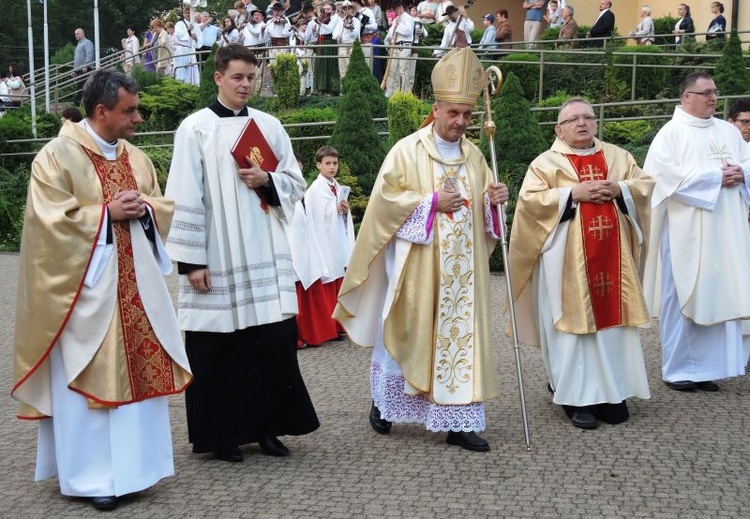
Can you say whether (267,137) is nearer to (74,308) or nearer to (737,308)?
(74,308)

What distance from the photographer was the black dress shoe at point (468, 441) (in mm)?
6680

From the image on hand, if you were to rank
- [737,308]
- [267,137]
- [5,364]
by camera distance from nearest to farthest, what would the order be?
1. [267,137]
2. [737,308]
3. [5,364]

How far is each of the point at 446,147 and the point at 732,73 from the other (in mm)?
12012

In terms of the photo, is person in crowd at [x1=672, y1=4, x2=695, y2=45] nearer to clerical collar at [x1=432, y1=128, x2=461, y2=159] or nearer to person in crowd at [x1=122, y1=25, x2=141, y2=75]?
person in crowd at [x1=122, y1=25, x2=141, y2=75]

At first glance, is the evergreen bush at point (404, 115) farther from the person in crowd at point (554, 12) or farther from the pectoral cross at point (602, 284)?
the person in crowd at point (554, 12)

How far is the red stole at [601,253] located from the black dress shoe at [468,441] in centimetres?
124

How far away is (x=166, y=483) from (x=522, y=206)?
121 inches

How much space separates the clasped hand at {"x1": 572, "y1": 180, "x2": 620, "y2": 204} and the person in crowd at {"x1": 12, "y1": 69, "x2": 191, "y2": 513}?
2.94m

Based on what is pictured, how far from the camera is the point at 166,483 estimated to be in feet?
19.9

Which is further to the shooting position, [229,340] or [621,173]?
[621,173]

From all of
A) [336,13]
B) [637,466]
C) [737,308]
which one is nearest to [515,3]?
[336,13]

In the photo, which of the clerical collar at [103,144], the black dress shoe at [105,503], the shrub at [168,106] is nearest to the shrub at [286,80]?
the shrub at [168,106]

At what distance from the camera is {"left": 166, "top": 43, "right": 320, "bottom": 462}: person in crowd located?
6.29 metres

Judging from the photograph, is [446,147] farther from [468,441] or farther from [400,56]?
[400,56]
